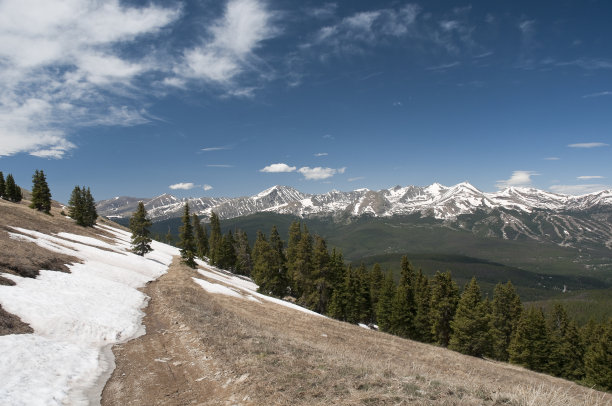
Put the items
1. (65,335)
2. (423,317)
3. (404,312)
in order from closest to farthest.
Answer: (65,335) < (423,317) < (404,312)

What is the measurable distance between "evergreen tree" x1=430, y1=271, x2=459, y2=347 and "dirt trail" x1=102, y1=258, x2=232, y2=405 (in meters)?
39.1

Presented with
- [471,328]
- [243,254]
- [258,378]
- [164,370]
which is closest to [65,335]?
[164,370]

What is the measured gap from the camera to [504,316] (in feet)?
168

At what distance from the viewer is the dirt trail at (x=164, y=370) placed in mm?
9883

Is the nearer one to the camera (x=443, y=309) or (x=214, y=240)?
(x=443, y=309)

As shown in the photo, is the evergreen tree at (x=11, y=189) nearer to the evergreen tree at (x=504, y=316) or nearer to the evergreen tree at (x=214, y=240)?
the evergreen tree at (x=214, y=240)

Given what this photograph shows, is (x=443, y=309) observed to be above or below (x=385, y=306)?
above

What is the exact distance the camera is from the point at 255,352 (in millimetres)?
12977

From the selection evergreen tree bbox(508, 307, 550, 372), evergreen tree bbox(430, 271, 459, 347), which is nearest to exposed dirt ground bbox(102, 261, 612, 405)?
evergreen tree bbox(430, 271, 459, 347)

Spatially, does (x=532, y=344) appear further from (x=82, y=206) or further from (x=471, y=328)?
(x=82, y=206)

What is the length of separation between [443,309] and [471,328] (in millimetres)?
5327

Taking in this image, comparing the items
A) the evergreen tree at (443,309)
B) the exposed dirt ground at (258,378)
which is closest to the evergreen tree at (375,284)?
the evergreen tree at (443,309)

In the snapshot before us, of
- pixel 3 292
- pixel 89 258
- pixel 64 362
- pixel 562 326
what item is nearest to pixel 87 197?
pixel 89 258

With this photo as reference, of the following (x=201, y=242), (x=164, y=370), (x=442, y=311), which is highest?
(x=164, y=370)
